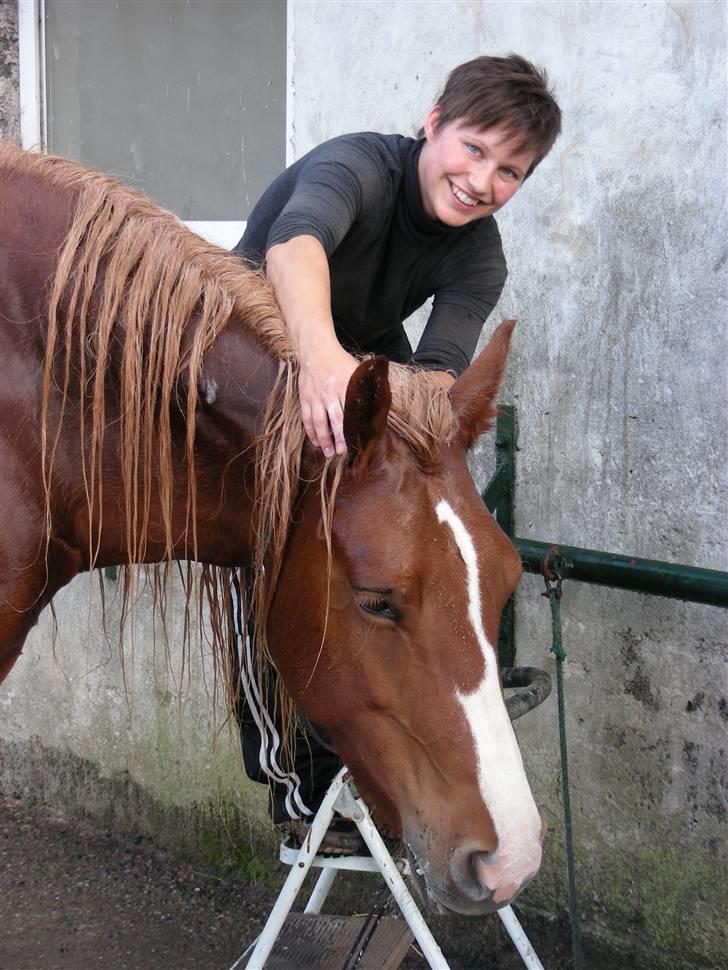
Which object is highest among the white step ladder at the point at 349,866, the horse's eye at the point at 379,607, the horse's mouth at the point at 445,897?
the horse's eye at the point at 379,607

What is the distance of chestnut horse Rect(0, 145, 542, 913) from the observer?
5.21 feet

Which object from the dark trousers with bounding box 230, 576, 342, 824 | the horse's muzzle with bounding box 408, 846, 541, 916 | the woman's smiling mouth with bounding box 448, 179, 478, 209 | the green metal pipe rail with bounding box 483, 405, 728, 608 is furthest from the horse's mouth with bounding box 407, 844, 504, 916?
the woman's smiling mouth with bounding box 448, 179, 478, 209

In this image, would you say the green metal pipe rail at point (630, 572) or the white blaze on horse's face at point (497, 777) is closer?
the white blaze on horse's face at point (497, 777)

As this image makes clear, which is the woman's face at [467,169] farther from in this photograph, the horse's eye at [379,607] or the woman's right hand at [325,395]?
the horse's eye at [379,607]

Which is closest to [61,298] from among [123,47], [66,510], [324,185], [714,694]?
[66,510]

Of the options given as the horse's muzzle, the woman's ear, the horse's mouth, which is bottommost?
the horse's mouth

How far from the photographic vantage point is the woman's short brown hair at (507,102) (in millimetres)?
2146

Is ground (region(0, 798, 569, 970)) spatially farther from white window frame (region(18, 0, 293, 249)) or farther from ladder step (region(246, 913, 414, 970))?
white window frame (region(18, 0, 293, 249))

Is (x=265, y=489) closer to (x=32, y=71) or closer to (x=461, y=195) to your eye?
(x=461, y=195)

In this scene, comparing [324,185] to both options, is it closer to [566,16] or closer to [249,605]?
[249,605]

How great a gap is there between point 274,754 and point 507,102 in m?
1.43

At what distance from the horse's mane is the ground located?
1.82m

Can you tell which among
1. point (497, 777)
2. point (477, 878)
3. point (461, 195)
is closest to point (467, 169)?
point (461, 195)

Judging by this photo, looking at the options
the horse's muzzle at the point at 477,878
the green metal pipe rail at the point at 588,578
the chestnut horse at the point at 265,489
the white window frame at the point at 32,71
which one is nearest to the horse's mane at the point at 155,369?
the chestnut horse at the point at 265,489
